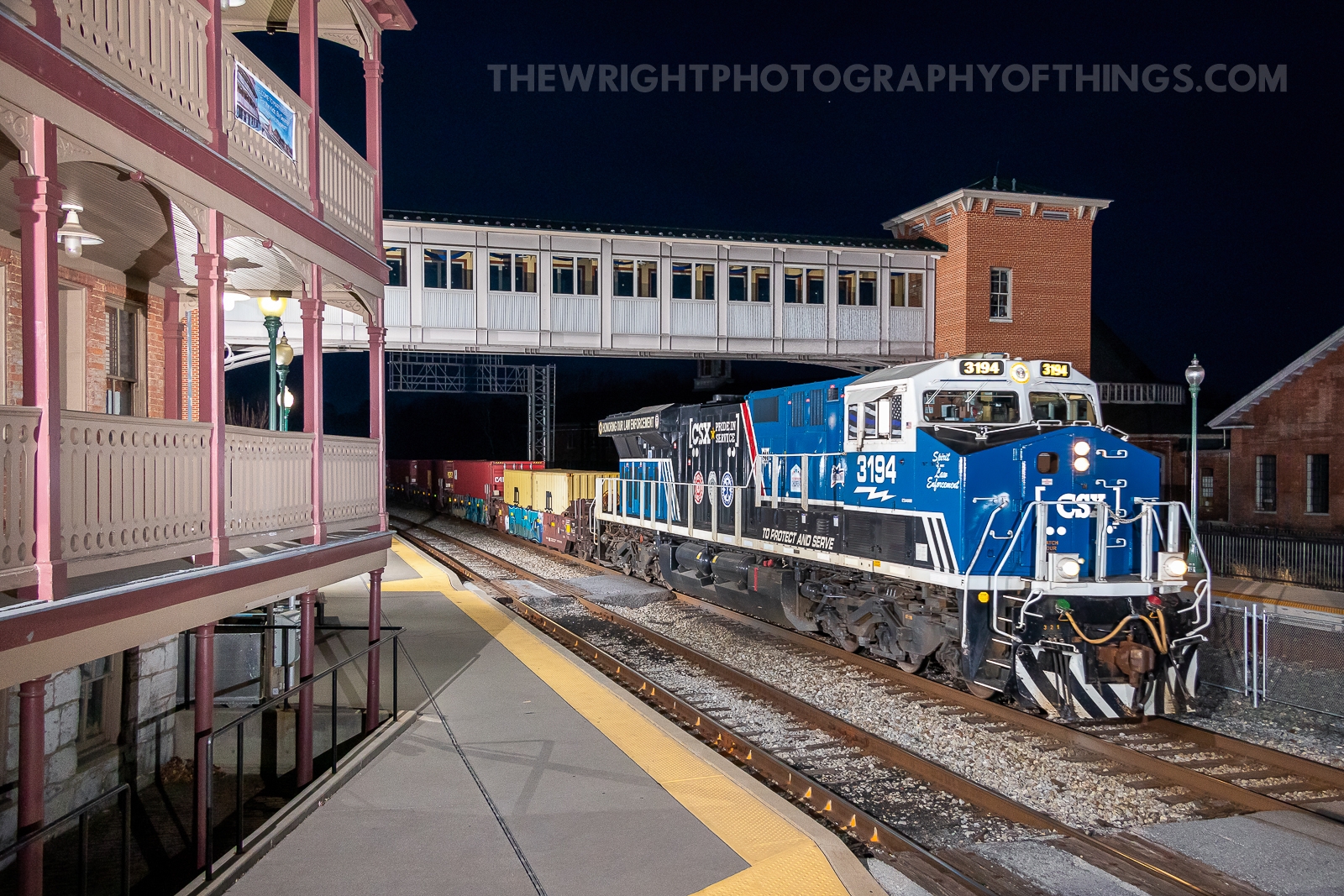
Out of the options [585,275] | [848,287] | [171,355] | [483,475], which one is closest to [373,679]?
[171,355]

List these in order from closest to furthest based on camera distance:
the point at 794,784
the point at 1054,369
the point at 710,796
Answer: the point at 710,796, the point at 794,784, the point at 1054,369

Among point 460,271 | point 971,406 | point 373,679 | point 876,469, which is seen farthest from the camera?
point 460,271

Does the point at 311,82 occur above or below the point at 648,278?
below

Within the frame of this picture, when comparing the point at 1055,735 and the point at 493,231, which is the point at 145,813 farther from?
the point at 493,231

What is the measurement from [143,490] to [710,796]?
4.62 m

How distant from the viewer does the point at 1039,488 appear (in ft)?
35.3

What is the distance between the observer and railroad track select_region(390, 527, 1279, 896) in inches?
255

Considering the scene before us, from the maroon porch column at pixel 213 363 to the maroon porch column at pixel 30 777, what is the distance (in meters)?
1.97

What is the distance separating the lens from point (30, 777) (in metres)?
5.15

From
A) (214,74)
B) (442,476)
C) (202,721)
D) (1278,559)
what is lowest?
(1278,559)

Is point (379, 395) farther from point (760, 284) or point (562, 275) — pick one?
point (760, 284)

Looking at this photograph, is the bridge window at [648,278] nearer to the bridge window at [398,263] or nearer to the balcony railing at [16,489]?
the bridge window at [398,263]

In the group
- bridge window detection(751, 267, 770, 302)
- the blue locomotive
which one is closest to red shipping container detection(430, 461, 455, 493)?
bridge window detection(751, 267, 770, 302)

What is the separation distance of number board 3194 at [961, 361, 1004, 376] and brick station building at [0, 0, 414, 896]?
6.79 m
